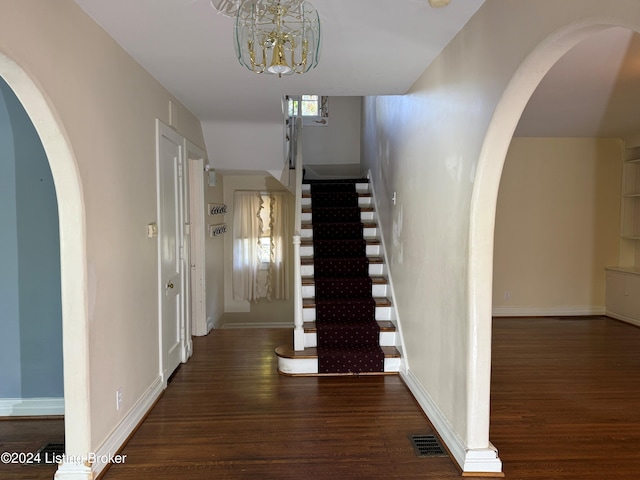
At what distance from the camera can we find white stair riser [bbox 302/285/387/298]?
470 cm

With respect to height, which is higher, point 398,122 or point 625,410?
point 398,122

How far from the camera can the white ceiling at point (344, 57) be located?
7.38 feet

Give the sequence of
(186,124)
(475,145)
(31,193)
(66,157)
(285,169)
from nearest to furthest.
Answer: (66,157) → (475,145) → (31,193) → (186,124) → (285,169)

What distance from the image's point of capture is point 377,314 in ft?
14.7

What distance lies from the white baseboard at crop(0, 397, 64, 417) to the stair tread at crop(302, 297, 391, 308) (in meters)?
2.22

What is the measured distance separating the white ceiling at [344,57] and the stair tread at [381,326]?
216 cm

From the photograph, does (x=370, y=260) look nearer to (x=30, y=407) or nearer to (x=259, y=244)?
(x=259, y=244)

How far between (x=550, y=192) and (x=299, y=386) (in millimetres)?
4511

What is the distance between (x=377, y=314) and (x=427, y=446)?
1.85m

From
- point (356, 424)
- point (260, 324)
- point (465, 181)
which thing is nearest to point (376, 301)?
point (356, 424)

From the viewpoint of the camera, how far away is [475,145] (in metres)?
2.28

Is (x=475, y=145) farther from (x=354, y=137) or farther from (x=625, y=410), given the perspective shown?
(x=354, y=137)

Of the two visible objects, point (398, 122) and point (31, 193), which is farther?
point (398, 122)

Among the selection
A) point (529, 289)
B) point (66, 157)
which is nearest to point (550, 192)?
point (529, 289)
